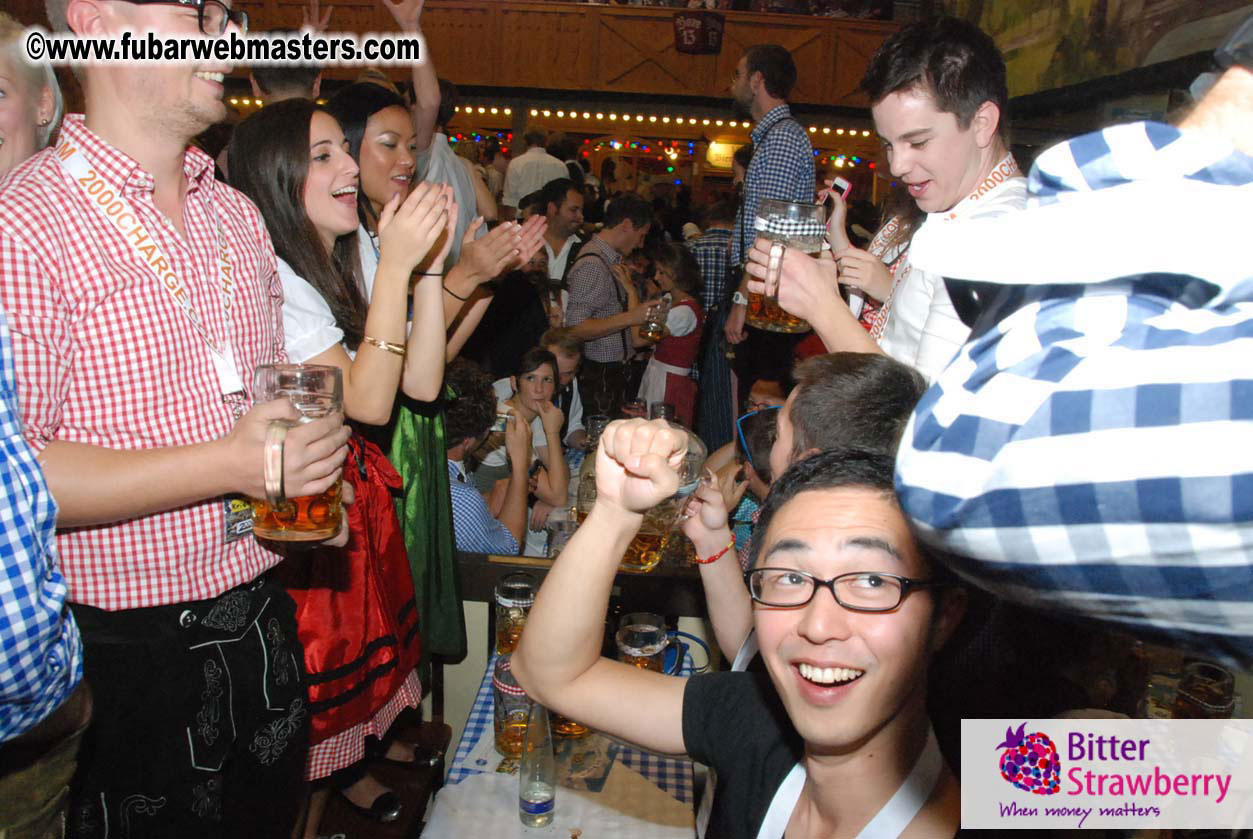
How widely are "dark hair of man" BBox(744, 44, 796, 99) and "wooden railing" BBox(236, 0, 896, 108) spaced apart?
27.0 feet

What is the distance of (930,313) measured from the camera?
4.97 ft

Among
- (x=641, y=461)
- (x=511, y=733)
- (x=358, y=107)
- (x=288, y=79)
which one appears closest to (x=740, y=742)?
(x=641, y=461)

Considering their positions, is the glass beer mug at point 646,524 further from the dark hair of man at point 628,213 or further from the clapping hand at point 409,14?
the dark hair of man at point 628,213

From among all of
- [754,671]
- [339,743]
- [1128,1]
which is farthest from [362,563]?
[1128,1]

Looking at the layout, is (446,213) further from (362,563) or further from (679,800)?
(679,800)

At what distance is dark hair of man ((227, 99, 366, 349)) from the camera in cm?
195

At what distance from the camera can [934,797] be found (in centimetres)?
110

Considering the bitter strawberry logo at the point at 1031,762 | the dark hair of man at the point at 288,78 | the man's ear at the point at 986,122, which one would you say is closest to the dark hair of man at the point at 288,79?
the dark hair of man at the point at 288,78

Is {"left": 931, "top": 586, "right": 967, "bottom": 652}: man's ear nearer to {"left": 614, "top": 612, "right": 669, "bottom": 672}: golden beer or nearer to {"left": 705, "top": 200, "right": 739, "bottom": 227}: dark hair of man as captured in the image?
{"left": 614, "top": 612, "right": 669, "bottom": 672}: golden beer

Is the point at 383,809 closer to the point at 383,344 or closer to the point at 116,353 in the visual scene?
the point at 383,344

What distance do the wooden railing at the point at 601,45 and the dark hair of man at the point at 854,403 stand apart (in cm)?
1136

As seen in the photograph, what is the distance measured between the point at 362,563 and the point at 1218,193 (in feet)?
5.62

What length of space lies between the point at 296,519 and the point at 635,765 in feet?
2.78

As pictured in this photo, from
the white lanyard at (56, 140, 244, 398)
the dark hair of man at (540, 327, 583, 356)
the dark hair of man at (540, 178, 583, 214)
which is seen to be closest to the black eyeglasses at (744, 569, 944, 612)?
the white lanyard at (56, 140, 244, 398)
